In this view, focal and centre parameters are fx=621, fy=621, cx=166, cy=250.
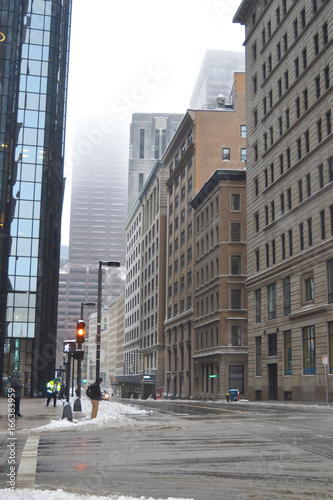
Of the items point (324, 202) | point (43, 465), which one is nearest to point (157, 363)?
point (324, 202)

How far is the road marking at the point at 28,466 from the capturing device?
819 centimetres

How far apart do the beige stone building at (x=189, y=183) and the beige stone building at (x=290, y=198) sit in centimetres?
2240

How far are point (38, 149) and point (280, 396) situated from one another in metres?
38.8

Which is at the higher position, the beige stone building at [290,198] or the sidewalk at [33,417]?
the beige stone building at [290,198]

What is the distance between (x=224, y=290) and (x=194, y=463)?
62.0 metres

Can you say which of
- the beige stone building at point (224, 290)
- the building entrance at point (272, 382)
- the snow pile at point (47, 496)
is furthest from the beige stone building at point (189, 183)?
the snow pile at point (47, 496)

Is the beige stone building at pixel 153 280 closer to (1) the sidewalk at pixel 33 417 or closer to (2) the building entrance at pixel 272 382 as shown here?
(2) the building entrance at pixel 272 382

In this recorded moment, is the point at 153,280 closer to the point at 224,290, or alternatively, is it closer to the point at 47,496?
the point at 224,290

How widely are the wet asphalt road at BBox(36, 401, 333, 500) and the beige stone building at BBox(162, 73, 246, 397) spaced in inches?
2727

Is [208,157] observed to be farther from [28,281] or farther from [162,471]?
[162,471]

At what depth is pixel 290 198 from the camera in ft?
170

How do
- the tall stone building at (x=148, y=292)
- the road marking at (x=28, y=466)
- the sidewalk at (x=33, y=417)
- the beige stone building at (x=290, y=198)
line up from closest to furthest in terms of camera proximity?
1. the road marking at (x=28, y=466)
2. the sidewalk at (x=33, y=417)
3. the beige stone building at (x=290, y=198)
4. the tall stone building at (x=148, y=292)

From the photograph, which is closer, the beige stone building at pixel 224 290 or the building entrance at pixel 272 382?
the building entrance at pixel 272 382

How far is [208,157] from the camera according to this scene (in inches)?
3413
